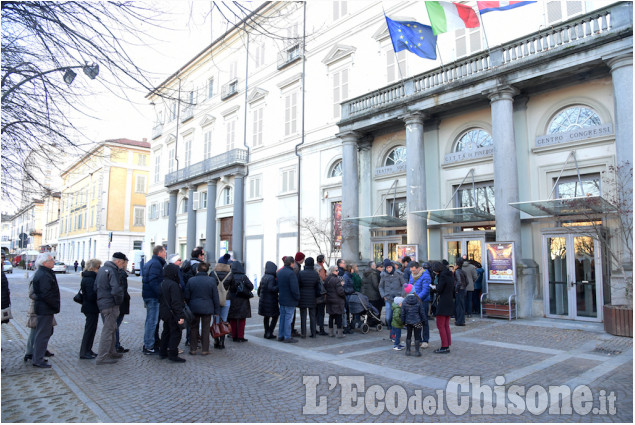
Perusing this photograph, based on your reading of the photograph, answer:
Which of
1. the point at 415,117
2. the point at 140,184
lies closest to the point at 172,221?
the point at 140,184

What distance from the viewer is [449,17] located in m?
13.8

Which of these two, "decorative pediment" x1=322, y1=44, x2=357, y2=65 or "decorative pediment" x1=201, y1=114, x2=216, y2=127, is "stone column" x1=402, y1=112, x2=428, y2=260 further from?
"decorative pediment" x1=201, y1=114, x2=216, y2=127

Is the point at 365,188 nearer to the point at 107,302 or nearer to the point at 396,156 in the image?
the point at 396,156

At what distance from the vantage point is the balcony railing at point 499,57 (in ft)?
38.6

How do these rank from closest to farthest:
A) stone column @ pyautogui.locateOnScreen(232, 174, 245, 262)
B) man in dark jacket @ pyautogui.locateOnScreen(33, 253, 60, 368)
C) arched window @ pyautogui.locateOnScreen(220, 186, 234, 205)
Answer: man in dark jacket @ pyautogui.locateOnScreen(33, 253, 60, 368) → stone column @ pyautogui.locateOnScreen(232, 174, 245, 262) → arched window @ pyautogui.locateOnScreen(220, 186, 234, 205)

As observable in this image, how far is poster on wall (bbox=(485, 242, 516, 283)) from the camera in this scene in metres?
12.5

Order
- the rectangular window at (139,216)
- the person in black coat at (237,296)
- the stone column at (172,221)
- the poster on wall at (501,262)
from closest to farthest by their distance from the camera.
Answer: the person in black coat at (237,296) < the poster on wall at (501,262) < the stone column at (172,221) < the rectangular window at (139,216)

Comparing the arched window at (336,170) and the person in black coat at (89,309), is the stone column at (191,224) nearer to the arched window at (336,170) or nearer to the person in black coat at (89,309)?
the arched window at (336,170)

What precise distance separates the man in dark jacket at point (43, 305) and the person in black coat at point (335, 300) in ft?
17.9

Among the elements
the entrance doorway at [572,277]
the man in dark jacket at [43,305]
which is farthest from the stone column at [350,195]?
the man in dark jacket at [43,305]

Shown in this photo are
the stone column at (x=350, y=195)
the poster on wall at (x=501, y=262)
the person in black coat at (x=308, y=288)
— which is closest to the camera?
the person in black coat at (x=308, y=288)

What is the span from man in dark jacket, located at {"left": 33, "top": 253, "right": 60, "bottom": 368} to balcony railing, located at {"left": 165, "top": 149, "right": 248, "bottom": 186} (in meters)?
20.2

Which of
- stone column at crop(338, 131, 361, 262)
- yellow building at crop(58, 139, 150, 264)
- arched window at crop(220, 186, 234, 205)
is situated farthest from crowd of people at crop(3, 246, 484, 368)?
yellow building at crop(58, 139, 150, 264)

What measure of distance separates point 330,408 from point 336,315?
4.88 m
